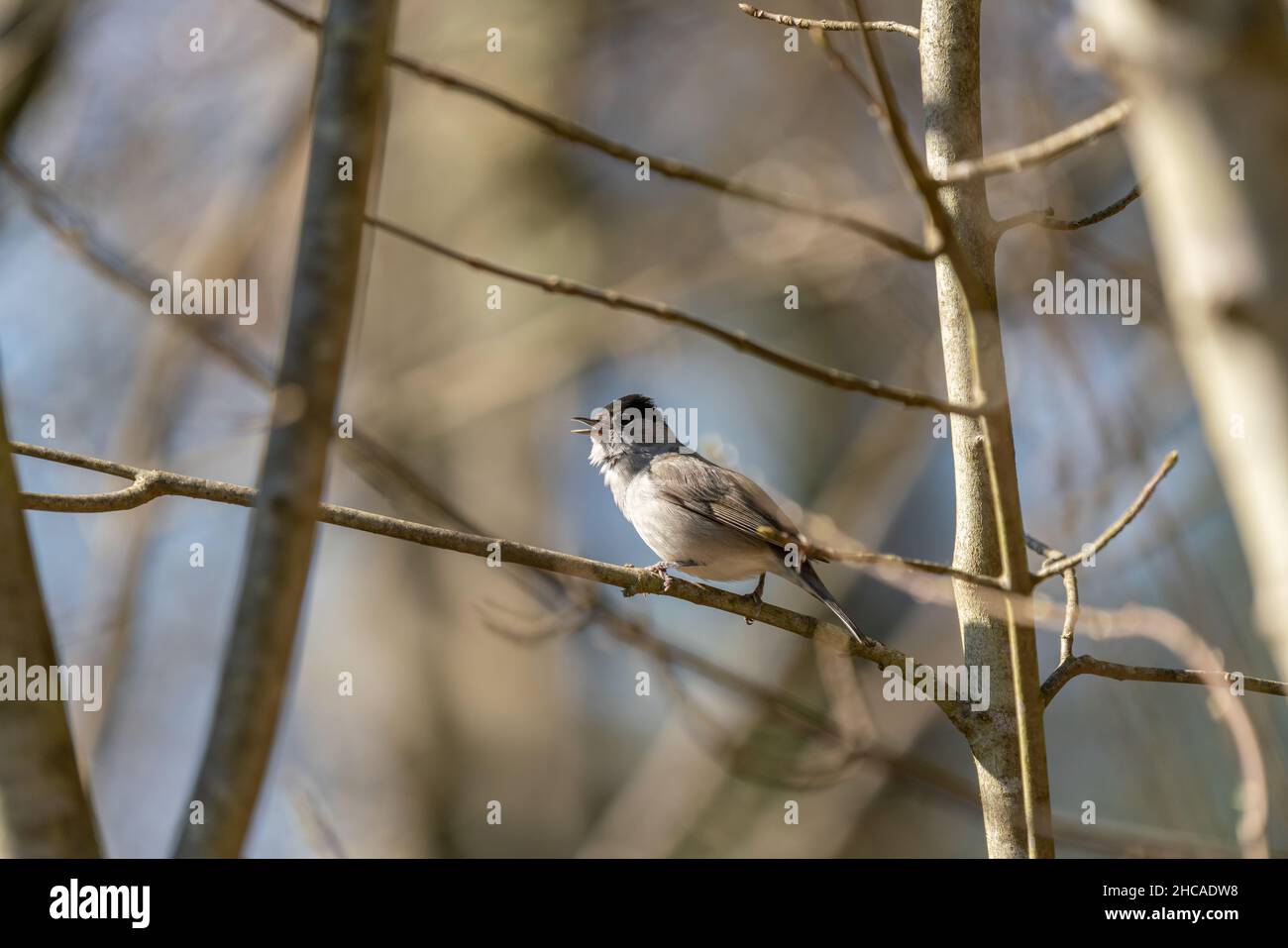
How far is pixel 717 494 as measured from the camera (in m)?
5.24

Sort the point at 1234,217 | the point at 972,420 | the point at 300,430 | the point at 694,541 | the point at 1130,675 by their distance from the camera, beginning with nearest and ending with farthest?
the point at 1234,217, the point at 300,430, the point at 1130,675, the point at 972,420, the point at 694,541

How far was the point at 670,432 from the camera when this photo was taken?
241 inches

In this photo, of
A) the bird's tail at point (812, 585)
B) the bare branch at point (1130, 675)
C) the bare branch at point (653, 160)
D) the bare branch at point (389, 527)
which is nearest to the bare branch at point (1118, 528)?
the bare branch at point (1130, 675)

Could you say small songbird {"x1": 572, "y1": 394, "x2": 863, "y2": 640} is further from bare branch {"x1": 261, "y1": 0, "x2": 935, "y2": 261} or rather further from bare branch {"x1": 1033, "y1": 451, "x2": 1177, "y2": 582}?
bare branch {"x1": 261, "y1": 0, "x2": 935, "y2": 261}

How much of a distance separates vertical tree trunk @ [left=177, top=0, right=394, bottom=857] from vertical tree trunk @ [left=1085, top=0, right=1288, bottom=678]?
103cm

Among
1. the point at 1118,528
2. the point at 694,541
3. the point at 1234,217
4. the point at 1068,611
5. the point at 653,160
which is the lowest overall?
the point at 1068,611

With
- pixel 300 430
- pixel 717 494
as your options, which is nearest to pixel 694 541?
pixel 717 494

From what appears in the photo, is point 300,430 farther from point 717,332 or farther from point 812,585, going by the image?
point 812,585

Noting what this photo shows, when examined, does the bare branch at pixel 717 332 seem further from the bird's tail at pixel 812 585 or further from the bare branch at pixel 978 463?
the bird's tail at pixel 812 585

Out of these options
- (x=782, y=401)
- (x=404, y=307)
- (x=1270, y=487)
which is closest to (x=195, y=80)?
(x=404, y=307)

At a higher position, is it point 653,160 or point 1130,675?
point 653,160

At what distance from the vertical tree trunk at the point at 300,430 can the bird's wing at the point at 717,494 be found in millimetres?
3428

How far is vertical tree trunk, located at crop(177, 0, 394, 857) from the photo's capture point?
146cm

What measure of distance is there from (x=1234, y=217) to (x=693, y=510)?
3.89 m
